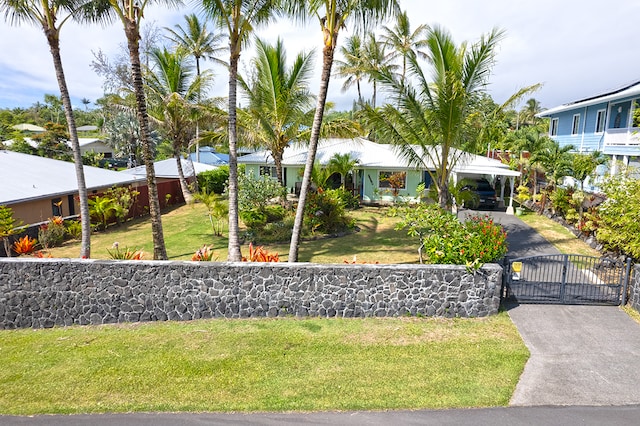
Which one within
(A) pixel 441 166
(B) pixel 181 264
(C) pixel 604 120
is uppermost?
(C) pixel 604 120

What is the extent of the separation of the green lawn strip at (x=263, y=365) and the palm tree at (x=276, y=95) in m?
9.13

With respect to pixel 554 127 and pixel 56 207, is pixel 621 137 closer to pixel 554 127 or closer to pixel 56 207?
pixel 554 127

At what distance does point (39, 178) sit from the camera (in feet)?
58.9

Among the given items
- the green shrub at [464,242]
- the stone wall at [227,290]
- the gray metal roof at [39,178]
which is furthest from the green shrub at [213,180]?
the green shrub at [464,242]

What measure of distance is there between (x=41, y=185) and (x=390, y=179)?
53.2 feet

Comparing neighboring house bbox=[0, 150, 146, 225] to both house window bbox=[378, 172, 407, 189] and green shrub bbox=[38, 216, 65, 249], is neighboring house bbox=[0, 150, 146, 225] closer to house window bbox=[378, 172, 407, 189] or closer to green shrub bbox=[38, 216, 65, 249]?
green shrub bbox=[38, 216, 65, 249]

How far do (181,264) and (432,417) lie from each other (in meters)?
5.94

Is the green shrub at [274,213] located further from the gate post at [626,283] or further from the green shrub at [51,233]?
the gate post at [626,283]

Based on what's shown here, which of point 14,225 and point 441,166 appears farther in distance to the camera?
point 14,225

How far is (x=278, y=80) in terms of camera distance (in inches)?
638

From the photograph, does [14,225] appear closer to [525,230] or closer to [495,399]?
[495,399]

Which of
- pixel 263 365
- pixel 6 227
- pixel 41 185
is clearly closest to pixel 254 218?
pixel 6 227

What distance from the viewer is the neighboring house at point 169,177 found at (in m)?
25.0

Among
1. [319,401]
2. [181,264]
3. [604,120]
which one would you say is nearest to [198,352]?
[181,264]
